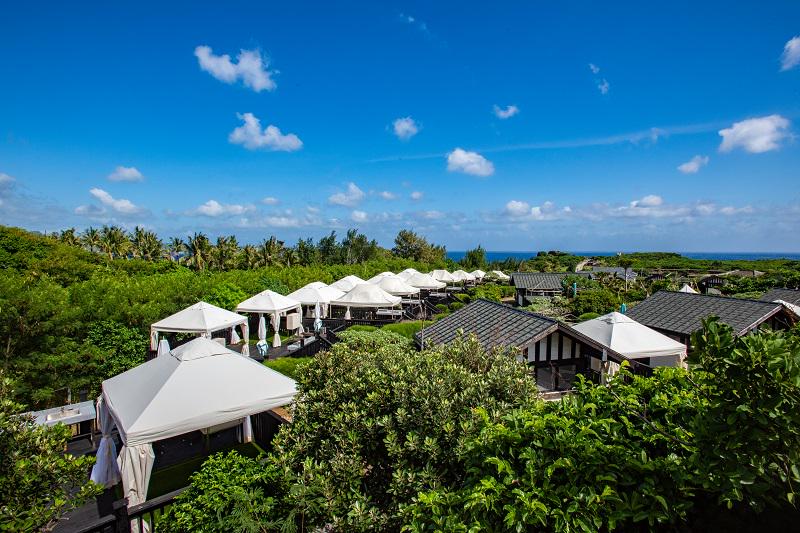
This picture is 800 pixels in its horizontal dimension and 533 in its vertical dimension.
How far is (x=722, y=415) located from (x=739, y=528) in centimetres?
91

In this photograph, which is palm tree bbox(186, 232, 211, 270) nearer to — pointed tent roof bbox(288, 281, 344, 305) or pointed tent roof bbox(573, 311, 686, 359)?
pointed tent roof bbox(288, 281, 344, 305)

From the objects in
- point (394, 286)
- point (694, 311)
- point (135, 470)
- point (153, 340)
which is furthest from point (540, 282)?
point (135, 470)

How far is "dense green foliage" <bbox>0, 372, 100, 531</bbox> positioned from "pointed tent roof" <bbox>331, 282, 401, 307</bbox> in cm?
1475

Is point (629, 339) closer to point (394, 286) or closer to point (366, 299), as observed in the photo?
point (366, 299)

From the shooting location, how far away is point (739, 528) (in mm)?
2215

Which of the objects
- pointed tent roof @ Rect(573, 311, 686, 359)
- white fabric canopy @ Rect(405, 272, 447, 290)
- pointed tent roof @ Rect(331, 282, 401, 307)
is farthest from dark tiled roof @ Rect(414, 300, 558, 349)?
white fabric canopy @ Rect(405, 272, 447, 290)

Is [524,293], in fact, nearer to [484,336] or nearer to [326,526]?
[484,336]

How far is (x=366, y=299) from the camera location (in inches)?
734

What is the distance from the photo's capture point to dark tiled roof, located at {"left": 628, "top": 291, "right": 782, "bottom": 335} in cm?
1254

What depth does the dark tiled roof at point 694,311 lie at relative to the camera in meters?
Result: 12.5

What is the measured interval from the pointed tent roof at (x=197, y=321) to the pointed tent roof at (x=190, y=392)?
653 cm

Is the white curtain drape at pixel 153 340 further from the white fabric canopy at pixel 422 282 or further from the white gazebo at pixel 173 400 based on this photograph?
the white fabric canopy at pixel 422 282

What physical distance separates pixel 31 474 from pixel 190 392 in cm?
298

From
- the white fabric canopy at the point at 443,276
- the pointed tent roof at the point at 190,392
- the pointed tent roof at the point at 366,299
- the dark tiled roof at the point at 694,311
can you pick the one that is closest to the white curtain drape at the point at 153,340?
the pointed tent roof at the point at 190,392
